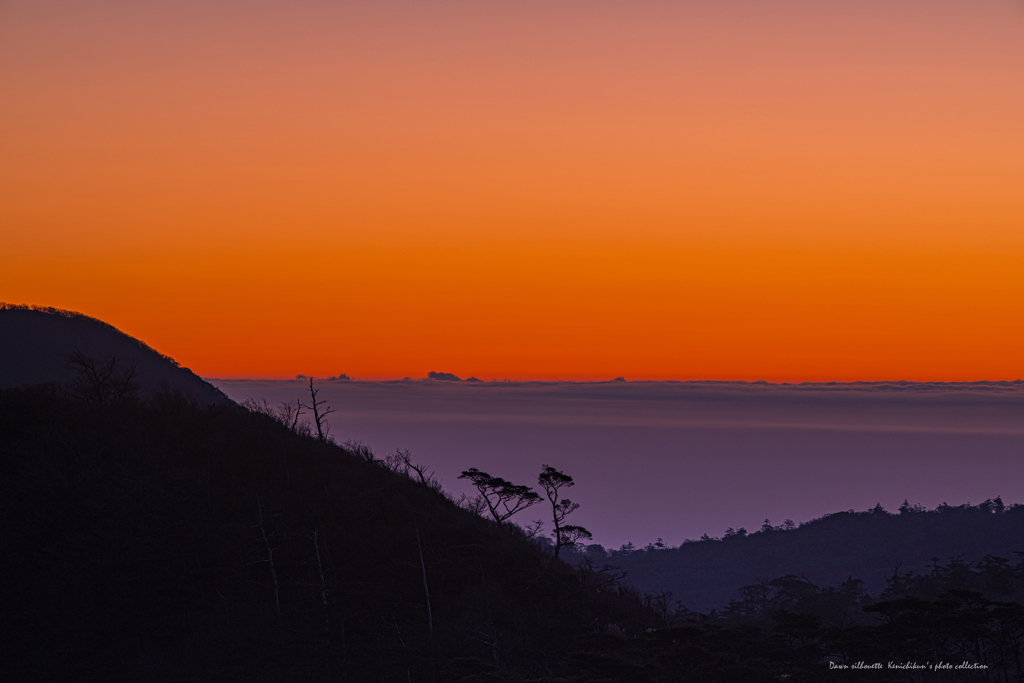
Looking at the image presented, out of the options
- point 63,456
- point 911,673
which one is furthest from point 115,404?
point 911,673

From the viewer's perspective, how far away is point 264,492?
42.7 metres

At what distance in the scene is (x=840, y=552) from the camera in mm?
171750

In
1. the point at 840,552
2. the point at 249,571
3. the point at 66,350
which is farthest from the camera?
the point at 840,552

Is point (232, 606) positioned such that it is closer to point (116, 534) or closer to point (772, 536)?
point (116, 534)

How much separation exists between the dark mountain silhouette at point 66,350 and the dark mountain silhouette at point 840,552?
318 feet

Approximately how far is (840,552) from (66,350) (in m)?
151

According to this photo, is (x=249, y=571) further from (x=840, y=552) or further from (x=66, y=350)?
(x=840, y=552)

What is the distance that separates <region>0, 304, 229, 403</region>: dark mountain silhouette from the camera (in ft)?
326

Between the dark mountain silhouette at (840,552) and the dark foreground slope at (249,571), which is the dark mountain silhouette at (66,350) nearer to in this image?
the dark foreground slope at (249,571)

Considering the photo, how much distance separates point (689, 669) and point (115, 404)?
35.6 m

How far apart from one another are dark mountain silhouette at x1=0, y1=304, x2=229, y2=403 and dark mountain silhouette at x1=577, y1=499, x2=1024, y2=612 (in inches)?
3810

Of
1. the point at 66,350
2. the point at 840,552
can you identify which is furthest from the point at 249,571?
the point at 840,552

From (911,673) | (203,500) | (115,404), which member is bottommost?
(911,673)

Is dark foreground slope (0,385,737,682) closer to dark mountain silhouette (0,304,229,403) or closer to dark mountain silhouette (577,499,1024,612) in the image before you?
dark mountain silhouette (0,304,229,403)
